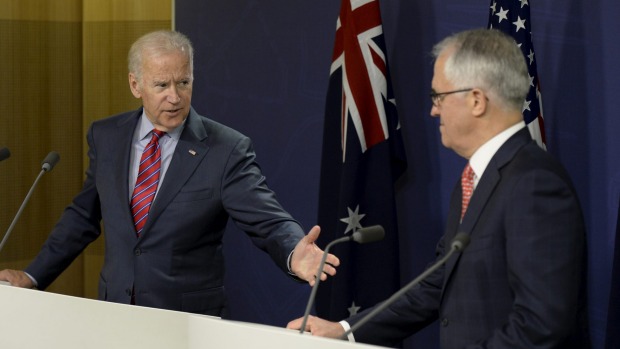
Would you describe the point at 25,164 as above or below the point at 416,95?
below

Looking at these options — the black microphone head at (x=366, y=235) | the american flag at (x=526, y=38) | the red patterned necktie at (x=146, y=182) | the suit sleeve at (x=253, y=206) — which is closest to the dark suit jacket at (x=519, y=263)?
the black microphone head at (x=366, y=235)

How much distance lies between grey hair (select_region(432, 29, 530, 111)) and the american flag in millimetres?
1721

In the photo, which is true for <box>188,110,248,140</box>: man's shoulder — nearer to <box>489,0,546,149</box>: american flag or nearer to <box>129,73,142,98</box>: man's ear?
<box>129,73,142,98</box>: man's ear

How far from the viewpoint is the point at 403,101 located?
512 cm

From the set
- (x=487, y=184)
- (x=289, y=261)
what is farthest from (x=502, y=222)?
(x=289, y=261)

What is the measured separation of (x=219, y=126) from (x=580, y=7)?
190 centimetres

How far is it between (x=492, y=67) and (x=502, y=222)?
0.42m

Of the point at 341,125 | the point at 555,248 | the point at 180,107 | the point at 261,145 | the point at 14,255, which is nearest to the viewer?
the point at 555,248

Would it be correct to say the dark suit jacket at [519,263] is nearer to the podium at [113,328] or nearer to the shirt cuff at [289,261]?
the podium at [113,328]

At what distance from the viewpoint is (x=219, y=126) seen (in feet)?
12.4

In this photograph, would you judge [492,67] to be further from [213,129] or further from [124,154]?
[124,154]

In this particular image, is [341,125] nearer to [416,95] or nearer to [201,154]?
[416,95]

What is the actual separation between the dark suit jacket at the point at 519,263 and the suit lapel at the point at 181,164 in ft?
3.85

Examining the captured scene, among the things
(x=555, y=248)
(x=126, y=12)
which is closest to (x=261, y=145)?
(x=126, y=12)
